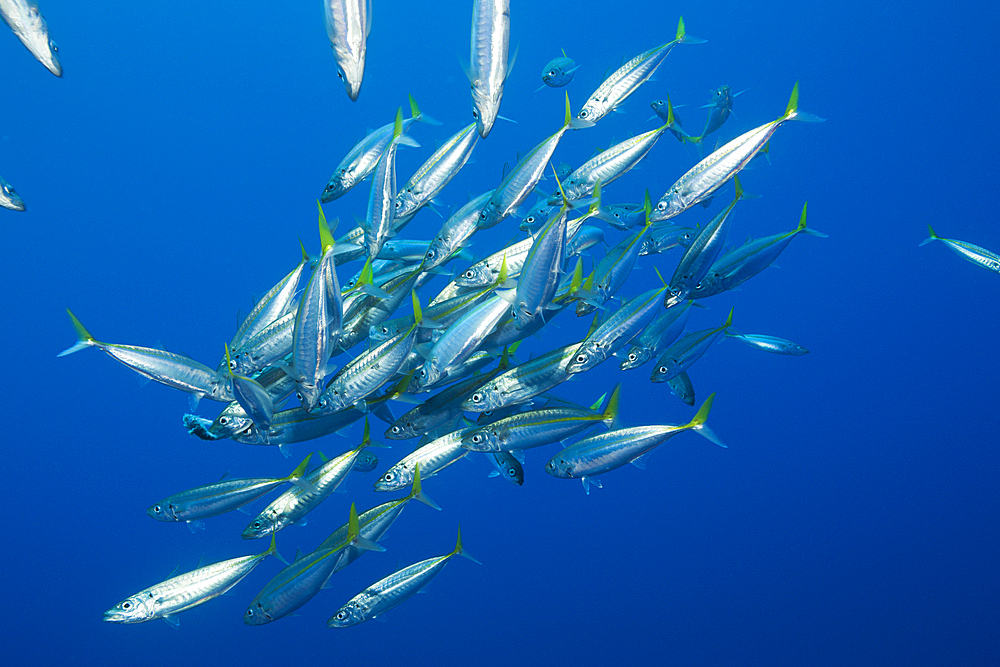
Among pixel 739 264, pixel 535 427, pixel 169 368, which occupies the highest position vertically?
pixel 169 368

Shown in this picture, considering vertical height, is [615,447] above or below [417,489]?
below

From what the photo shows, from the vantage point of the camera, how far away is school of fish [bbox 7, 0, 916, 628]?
2.17m

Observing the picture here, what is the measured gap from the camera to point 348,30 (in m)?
1.47

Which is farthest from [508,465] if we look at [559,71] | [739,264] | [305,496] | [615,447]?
[559,71]

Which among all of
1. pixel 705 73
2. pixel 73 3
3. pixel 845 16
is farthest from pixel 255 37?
pixel 845 16

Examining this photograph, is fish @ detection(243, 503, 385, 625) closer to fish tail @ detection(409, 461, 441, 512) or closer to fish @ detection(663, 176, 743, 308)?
fish tail @ detection(409, 461, 441, 512)

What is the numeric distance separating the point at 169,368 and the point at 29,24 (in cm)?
132

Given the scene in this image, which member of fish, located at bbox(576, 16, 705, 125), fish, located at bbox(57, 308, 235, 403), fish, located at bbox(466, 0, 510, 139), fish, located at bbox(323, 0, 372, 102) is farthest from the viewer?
fish, located at bbox(576, 16, 705, 125)

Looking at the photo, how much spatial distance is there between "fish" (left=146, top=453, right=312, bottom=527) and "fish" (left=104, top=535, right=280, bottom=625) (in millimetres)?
281

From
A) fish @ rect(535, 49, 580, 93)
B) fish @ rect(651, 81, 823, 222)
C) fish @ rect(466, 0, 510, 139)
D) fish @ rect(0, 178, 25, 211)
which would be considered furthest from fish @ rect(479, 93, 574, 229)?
fish @ rect(0, 178, 25, 211)

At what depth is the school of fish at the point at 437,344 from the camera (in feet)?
7.12

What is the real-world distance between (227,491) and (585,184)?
2.43 metres

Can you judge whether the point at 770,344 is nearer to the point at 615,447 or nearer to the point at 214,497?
the point at 615,447

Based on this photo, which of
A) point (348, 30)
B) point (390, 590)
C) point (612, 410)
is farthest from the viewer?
point (390, 590)
